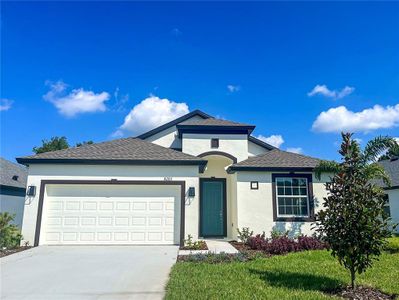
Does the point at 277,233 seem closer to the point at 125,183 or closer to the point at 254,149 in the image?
the point at 254,149

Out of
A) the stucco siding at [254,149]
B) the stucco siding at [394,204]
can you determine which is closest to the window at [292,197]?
the stucco siding at [254,149]

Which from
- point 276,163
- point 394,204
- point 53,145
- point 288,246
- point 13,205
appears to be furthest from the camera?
point 53,145

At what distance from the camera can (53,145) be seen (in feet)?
117

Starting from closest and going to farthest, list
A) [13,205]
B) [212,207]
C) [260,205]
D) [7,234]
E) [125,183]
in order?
[7,234], [125,183], [260,205], [212,207], [13,205]

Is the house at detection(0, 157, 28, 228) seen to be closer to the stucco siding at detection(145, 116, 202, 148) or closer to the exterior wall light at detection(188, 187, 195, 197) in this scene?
the stucco siding at detection(145, 116, 202, 148)

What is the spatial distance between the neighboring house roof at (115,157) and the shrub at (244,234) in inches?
130

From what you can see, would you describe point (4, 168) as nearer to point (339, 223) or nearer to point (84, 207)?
point (84, 207)

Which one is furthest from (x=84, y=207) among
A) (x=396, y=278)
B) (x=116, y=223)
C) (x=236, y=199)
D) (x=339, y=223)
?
(x=396, y=278)

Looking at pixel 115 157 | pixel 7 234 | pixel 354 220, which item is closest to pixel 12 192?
pixel 7 234

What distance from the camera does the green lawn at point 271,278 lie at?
18.0 ft

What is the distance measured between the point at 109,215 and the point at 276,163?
7.61 metres

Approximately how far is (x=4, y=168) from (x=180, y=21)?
47.7 feet

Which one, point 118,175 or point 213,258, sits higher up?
point 118,175

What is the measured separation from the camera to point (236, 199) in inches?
522
